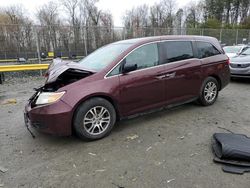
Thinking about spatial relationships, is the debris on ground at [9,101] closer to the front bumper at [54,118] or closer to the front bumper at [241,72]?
the front bumper at [54,118]

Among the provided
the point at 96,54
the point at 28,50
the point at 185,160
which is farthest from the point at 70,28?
the point at 185,160

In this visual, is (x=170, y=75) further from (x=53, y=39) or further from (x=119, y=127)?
(x=53, y=39)

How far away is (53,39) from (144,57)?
Answer: 1022cm

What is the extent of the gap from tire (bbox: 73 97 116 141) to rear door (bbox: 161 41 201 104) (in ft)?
4.46

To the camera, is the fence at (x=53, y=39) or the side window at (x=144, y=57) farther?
the fence at (x=53, y=39)

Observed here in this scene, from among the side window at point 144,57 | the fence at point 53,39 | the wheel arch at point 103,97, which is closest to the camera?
the wheel arch at point 103,97

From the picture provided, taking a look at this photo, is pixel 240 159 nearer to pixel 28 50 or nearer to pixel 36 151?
pixel 36 151

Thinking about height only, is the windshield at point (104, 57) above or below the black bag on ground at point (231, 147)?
above

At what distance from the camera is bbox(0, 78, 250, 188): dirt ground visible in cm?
258

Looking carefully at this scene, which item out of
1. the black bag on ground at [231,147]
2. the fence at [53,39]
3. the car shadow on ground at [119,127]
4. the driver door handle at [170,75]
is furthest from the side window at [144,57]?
the fence at [53,39]

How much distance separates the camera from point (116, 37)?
1426cm

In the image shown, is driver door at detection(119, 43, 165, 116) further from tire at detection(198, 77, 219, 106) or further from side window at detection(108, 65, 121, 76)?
tire at detection(198, 77, 219, 106)

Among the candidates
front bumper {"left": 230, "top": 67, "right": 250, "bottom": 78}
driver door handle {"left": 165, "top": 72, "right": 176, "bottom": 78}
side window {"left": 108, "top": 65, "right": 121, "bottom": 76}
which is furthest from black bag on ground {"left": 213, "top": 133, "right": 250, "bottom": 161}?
front bumper {"left": 230, "top": 67, "right": 250, "bottom": 78}

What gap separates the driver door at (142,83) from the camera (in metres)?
3.79
